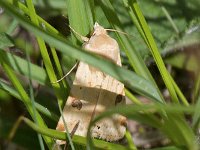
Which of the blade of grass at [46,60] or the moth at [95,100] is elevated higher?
the blade of grass at [46,60]

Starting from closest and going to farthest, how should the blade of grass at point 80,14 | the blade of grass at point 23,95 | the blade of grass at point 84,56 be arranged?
the blade of grass at point 84,56
the blade of grass at point 23,95
the blade of grass at point 80,14

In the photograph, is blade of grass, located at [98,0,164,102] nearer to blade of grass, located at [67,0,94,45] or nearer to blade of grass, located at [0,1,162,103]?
blade of grass, located at [67,0,94,45]

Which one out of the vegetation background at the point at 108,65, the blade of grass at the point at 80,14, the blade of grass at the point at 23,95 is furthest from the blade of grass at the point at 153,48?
the blade of grass at the point at 23,95

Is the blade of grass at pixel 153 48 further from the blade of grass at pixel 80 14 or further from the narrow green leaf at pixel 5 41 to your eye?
the narrow green leaf at pixel 5 41

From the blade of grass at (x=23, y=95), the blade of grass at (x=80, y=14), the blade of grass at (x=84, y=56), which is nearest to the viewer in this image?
the blade of grass at (x=84, y=56)

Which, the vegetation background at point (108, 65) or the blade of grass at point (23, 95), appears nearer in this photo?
the vegetation background at point (108, 65)

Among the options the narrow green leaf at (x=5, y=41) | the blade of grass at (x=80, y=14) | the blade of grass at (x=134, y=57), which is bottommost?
the blade of grass at (x=134, y=57)
